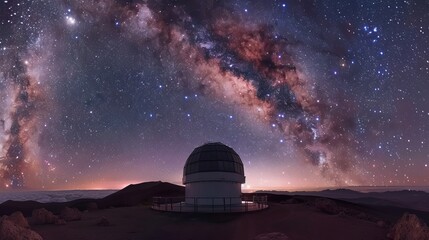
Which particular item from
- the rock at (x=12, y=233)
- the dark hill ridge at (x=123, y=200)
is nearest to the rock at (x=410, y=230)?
the rock at (x=12, y=233)

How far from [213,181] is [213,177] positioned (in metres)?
0.39

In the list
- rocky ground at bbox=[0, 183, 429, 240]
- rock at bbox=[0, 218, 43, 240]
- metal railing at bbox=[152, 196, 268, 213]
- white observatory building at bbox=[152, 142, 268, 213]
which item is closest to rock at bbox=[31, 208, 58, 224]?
rocky ground at bbox=[0, 183, 429, 240]

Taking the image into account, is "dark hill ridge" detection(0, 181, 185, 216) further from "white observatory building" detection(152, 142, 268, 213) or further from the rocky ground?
the rocky ground

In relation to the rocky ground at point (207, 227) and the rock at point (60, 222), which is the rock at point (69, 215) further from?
the rock at point (60, 222)

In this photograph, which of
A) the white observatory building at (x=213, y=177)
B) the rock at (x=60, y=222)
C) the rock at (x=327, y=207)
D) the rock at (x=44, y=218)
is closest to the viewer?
the rock at (x=60, y=222)

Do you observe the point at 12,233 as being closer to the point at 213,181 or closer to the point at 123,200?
the point at 213,181

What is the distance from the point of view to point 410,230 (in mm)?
16234

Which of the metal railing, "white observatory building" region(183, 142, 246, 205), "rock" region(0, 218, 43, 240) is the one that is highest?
"white observatory building" region(183, 142, 246, 205)

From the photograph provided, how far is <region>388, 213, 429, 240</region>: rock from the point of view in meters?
15.6

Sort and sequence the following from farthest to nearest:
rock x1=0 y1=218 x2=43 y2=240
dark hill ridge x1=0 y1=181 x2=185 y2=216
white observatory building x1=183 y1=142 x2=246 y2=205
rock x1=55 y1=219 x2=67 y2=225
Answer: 1. dark hill ridge x1=0 y1=181 x2=185 y2=216
2. white observatory building x1=183 y1=142 x2=246 y2=205
3. rock x1=55 y1=219 x2=67 y2=225
4. rock x1=0 y1=218 x2=43 y2=240

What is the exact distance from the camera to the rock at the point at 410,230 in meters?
15.6

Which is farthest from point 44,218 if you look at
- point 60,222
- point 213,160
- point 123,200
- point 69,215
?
point 123,200

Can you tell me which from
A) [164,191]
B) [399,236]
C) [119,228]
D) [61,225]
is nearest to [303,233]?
[399,236]

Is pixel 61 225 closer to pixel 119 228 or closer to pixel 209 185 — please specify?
pixel 119 228
